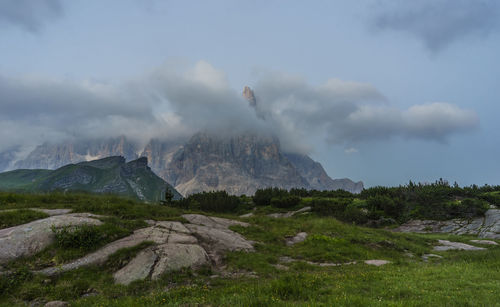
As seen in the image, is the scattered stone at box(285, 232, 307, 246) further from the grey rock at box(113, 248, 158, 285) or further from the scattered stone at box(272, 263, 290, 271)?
the grey rock at box(113, 248, 158, 285)

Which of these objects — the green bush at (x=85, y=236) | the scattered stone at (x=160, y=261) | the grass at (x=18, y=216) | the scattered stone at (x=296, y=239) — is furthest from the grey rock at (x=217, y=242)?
the grass at (x=18, y=216)

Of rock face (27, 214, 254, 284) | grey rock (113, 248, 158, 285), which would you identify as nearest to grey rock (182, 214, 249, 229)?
rock face (27, 214, 254, 284)

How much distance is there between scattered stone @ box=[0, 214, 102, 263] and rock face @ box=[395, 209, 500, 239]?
109 ft

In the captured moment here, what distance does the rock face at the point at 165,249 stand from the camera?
398 inches

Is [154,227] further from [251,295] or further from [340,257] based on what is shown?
[340,257]

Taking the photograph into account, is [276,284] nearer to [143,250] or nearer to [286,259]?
[286,259]

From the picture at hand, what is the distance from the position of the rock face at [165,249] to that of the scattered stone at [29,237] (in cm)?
4

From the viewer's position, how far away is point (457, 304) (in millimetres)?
7242

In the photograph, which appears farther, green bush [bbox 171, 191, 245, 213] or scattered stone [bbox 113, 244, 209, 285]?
green bush [bbox 171, 191, 245, 213]

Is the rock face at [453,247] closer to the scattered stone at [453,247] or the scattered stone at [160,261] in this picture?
the scattered stone at [453,247]

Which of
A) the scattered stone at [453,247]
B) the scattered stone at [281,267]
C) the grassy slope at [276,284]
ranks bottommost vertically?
the scattered stone at [453,247]

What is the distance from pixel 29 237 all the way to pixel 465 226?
38.4 metres

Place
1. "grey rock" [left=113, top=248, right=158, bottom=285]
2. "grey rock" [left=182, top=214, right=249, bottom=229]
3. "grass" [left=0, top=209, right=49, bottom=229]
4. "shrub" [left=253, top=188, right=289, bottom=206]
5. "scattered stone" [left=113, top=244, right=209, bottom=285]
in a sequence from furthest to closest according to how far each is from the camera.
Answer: "shrub" [left=253, top=188, right=289, bottom=206]
"grey rock" [left=182, top=214, right=249, bottom=229]
"grass" [left=0, top=209, right=49, bottom=229]
"scattered stone" [left=113, top=244, right=209, bottom=285]
"grey rock" [left=113, top=248, right=158, bottom=285]

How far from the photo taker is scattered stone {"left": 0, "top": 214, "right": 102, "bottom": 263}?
32.9 ft
